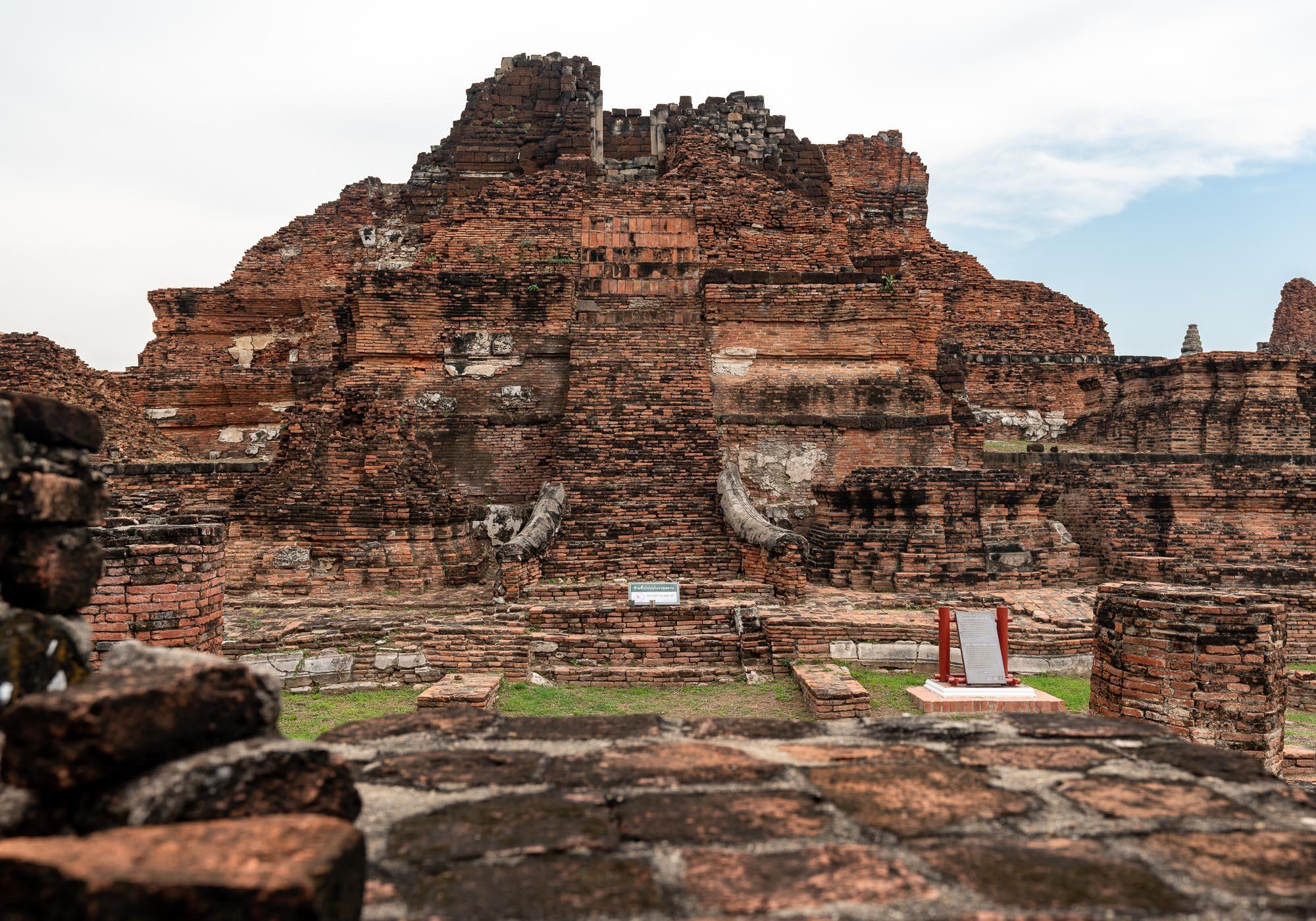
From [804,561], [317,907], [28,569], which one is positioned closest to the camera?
[317,907]

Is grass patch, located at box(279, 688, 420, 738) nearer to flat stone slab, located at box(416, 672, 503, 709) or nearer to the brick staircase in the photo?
flat stone slab, located at box(416, 672, 503, 709)

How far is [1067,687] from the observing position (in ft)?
24.3

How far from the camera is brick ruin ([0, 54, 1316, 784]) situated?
7.98 m

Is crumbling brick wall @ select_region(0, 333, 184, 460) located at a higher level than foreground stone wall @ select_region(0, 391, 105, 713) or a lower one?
higher

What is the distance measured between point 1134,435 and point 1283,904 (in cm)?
1762

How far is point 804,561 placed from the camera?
29.9 feet

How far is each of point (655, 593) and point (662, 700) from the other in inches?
51.3

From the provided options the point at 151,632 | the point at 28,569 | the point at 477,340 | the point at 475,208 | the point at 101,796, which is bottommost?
the point at 151,632

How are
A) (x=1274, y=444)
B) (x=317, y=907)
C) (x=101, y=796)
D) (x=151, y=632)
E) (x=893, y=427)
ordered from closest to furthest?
(x=317, y=907) → (x=101, y=796) → (x=151, y=632) → (x=893, y=427) → (x=1274, y=444)

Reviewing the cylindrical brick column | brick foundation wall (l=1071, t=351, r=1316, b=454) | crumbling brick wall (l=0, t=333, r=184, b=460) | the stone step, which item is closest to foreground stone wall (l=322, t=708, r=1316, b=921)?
the cylindrical brick column

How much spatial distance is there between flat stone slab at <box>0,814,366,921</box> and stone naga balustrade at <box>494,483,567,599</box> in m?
7.32

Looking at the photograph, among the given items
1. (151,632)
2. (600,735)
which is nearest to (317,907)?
(600,735)

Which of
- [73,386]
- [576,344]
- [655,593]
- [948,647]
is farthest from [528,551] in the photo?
[73,386]

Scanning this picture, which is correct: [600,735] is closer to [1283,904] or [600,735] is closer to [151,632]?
[1283,904]
